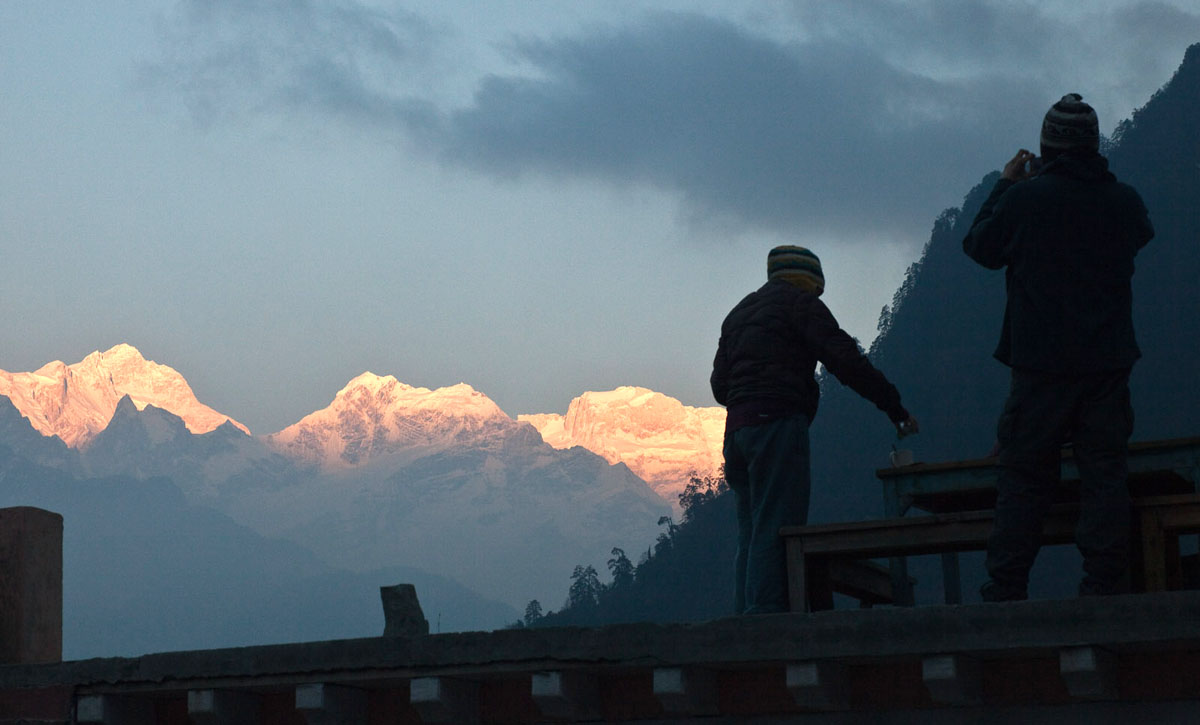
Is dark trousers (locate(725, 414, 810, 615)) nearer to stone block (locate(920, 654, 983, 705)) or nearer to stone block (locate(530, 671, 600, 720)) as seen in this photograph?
stone block (locate(530, 671, 600, 720))

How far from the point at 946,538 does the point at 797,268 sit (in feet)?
5.36

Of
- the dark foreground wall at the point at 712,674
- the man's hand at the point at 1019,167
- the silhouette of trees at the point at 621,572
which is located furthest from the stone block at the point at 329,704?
the silhouette of trees at the point at 621,572

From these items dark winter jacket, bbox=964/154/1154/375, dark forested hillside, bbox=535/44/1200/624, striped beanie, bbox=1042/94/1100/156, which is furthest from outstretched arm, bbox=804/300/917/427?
dark forested hillside, bbox=535/44/1200/624

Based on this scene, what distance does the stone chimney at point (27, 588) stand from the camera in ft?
25.8

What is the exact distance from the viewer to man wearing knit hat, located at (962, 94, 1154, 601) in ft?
19.5

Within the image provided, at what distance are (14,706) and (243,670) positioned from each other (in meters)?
1.43

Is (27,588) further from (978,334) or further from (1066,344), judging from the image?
(978,334)

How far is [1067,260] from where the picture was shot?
244 inches

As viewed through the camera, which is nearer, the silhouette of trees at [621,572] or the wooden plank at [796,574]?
the wooden plank at [796,574]

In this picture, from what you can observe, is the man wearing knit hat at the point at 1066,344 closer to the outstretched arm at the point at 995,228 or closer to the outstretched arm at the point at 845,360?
the outstretched arm at the point at 995,228

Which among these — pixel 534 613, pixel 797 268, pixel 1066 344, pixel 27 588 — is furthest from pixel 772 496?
pixel 534 613

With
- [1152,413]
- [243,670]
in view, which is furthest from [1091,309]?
[1152,413]

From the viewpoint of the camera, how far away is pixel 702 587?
457 feet

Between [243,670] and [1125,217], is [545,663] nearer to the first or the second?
[243,670]
